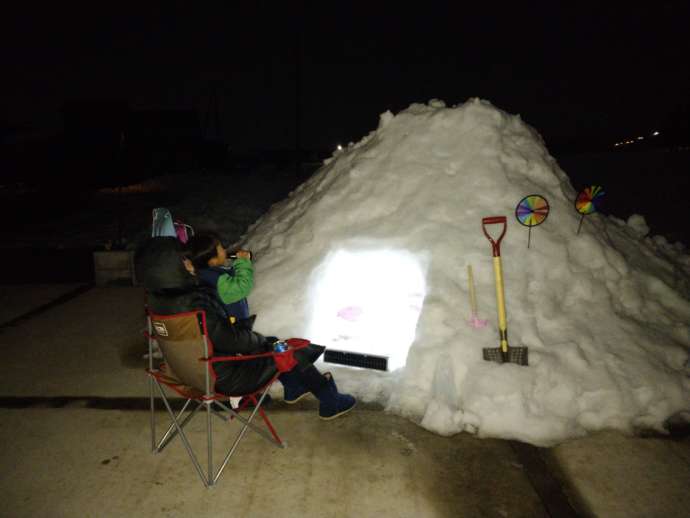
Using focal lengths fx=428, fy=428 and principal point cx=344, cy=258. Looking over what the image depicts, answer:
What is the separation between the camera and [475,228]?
5.23 m

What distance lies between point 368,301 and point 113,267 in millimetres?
6004

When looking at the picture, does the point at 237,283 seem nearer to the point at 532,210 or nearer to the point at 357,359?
the point at 357,359

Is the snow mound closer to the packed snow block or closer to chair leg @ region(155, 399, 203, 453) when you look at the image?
chair leg @ region(155, 399, 203, 453)

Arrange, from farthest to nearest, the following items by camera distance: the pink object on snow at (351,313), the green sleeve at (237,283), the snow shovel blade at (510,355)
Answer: the pink object on snow at (351,313) < the snow shovel blade at (510,355) < the green sleeve at (237,283)

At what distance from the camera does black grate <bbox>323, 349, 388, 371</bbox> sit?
4398mm

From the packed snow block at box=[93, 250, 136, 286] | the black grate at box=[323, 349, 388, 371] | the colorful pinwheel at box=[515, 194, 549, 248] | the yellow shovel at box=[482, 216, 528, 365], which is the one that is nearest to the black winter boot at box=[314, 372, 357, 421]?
the black grate at box=[323, 349, 388, 371]

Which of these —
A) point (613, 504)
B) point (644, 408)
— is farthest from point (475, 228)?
point (613, 504)

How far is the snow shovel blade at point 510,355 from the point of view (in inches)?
159

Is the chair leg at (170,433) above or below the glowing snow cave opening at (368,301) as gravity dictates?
below

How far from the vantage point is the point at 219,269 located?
3.95m

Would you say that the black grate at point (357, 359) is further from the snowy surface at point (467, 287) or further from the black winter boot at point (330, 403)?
the black winter boot at point (330, 403)

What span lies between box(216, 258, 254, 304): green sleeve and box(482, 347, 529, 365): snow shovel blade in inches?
93.1

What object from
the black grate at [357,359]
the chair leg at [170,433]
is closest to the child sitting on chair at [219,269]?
the chair leg at [170,433]

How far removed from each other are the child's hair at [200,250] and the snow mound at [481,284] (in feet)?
5.74
